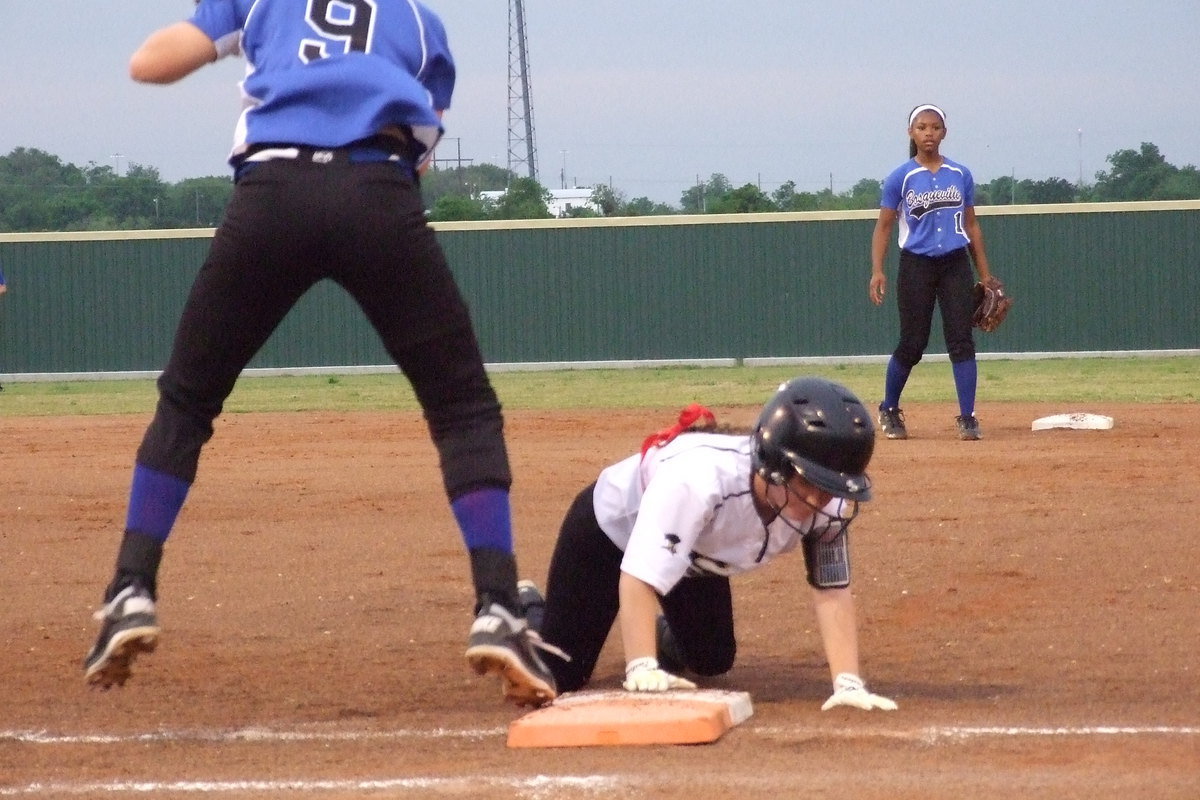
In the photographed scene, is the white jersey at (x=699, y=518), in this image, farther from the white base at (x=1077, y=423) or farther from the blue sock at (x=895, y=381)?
the white base at (x=1077, y=423)

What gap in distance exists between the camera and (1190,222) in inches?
842

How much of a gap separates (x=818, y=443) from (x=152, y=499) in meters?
1.55

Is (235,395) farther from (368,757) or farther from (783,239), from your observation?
(368,757)

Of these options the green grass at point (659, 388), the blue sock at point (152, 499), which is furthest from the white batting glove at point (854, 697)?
the green grass at point (659, 388)

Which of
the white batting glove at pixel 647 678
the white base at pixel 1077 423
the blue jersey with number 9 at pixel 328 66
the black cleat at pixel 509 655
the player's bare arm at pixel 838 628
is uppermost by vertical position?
the blue jersey with number 9 at pixel 328 66

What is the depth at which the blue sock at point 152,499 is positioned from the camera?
11.8ft

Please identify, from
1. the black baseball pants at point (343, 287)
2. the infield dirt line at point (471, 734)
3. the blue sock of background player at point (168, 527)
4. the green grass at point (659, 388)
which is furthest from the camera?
the green grass at point (659, 388)

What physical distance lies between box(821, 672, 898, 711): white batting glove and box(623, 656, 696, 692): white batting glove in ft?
1.30

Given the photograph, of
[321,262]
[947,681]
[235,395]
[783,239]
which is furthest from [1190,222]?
[321,262]

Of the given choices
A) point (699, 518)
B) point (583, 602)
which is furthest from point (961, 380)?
point (699, 518)

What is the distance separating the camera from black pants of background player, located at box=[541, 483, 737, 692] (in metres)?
4.59

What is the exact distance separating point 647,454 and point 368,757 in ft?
3.88

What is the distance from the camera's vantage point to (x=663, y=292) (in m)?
22.0

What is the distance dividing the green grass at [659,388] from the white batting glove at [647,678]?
977 centimetres
